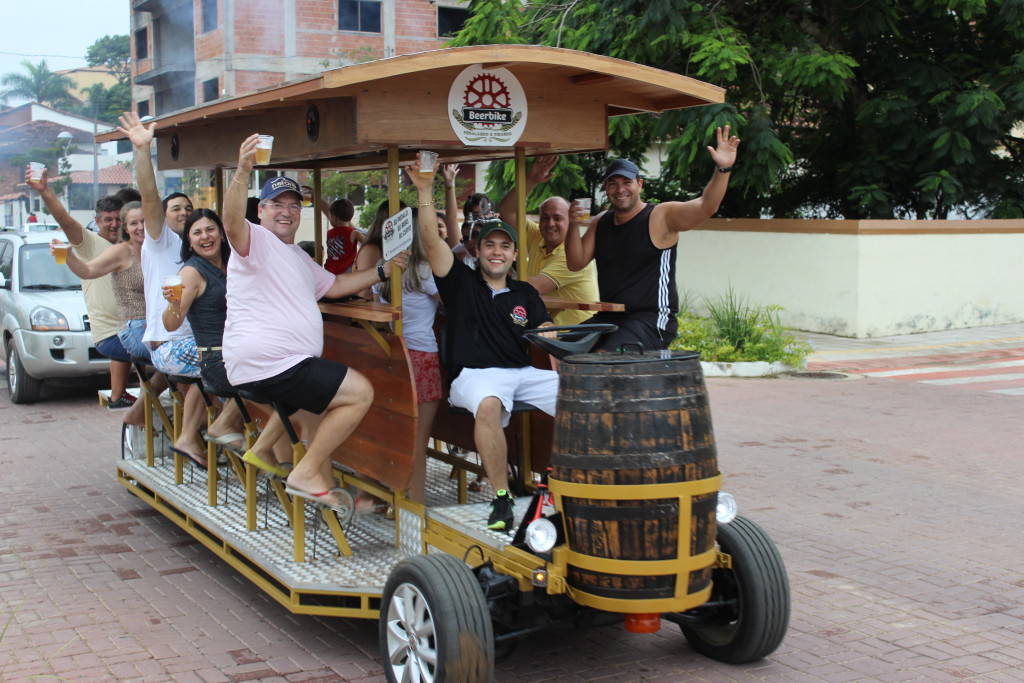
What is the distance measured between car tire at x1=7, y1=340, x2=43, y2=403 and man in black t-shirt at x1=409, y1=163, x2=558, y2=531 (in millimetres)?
7611

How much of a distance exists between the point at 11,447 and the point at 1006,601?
7.83 m

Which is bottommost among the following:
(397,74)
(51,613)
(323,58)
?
(51,613)

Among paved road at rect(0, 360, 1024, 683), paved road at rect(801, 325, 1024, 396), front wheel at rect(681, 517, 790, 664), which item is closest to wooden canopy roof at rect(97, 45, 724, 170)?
front wheel at rect(681, 517, 790, 664)

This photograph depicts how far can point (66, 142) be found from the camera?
30516mm

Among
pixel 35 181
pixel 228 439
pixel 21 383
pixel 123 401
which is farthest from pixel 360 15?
pixel 228 439

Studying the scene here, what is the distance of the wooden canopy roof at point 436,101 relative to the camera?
4621 mm

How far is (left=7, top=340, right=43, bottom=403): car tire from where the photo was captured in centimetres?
1134

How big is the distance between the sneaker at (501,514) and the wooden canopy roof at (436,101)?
168 cm

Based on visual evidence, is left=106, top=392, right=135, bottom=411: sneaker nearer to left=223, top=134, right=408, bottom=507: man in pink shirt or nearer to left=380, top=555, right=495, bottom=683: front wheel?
left=223, top=134, right=408, bottom=507: man in pink shirt

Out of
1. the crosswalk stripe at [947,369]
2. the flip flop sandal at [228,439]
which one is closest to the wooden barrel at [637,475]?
the flip flop sandal at [228,439]

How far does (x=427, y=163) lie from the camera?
4.57 m

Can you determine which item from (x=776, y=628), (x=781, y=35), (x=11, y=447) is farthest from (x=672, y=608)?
(x=781, y=35)

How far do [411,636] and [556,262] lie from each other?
2.89 metres

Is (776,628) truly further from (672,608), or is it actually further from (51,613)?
(51,613)
